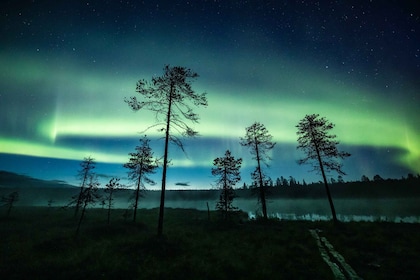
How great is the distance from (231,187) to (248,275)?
828 inches

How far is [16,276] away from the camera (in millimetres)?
9984

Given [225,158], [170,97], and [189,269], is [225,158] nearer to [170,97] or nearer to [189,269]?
[170,97]

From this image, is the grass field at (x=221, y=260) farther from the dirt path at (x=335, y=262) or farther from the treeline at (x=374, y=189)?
the treeline at (x=374, y=189)

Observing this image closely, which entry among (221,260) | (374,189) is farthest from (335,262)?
(374,189)

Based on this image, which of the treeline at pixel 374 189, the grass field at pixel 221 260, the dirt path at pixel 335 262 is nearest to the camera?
the dirt path at pixel 335 262

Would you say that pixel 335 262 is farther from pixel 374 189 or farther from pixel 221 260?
pixel 374 189

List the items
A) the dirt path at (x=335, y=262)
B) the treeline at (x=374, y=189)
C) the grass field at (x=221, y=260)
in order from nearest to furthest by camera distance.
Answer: the dirt path at (x=335, y=262) → the grass field at (x=221, y=260) → the treeline at (x=374, y=189)

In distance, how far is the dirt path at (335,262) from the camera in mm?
9070

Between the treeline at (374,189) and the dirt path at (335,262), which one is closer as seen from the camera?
the dirt path at (335,262)

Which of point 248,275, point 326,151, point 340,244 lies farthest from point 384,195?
point 248,275

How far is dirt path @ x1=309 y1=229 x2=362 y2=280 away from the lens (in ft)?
29.8

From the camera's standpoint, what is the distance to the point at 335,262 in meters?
10.9

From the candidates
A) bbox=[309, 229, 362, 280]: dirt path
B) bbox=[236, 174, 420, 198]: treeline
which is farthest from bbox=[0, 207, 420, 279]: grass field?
bbox=[236, 174, 420, 198]: treeline

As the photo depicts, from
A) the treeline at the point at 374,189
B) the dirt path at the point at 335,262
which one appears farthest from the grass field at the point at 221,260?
the treeline at the point at 374,189
